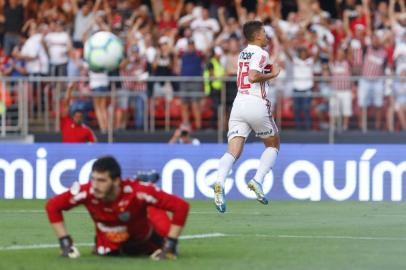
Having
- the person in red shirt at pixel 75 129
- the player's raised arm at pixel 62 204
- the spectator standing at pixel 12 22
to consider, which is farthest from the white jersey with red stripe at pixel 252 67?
the spectator standing at pixel 12 22

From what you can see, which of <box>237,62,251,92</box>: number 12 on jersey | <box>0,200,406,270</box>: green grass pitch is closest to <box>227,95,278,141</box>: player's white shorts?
A: <box>237,62,251,92</box>: number 12 on jersey

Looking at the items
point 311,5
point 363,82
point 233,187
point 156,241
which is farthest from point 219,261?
point 311,5

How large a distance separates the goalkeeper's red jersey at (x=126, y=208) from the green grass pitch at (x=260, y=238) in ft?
0.86

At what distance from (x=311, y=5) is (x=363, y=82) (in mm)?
3603

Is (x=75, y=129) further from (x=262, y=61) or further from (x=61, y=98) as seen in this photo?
(x=262, y=61)

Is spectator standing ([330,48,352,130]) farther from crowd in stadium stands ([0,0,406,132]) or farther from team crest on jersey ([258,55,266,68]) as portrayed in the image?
team crest on jersey ([258,55,266,68])

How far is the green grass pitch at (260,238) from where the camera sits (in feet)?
34.2

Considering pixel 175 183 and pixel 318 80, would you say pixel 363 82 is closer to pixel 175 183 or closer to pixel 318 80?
pixel 318 80

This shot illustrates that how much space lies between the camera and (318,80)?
965 inches

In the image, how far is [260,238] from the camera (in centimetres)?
1290

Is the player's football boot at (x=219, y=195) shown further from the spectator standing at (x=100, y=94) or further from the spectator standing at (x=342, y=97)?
the spectator standing at (x=100, y=94)

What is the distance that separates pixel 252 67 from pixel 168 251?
5.42 m

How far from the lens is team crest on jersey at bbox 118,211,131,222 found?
10141 millimetres

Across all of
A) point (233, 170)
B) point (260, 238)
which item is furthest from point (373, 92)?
point (260, 238)
